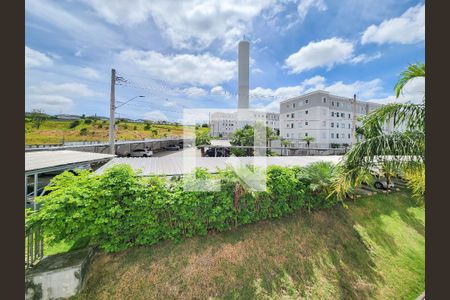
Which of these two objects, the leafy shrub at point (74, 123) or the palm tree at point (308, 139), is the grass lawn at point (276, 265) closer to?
the palm tree at point (308, 139)

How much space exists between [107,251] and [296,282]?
14.6 ft

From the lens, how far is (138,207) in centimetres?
377

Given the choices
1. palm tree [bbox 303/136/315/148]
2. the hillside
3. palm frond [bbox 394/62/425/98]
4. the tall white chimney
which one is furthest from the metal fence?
palm tree [bbox 303/136/315/148]

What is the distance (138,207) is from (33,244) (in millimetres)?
1933

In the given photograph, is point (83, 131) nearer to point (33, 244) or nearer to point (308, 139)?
point (33, 244)

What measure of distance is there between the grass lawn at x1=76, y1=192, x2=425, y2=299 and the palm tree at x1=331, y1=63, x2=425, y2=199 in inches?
82.8

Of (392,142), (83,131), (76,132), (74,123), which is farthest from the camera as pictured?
(74,123)

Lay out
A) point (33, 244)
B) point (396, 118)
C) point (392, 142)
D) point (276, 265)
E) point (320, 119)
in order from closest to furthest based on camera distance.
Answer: point (33, 244) < point (392, 142) < point (396, 118) < point (276, 265) < point (320, 119)

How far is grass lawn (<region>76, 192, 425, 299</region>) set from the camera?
357 centimetres

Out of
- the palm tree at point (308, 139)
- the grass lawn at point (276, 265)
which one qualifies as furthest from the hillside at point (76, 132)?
the palm tree at point (308, 139)

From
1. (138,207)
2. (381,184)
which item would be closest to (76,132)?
(138,207)

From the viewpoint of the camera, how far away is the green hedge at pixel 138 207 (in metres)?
3.23

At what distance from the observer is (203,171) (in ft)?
14.3

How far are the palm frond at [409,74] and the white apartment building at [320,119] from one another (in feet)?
90.3
